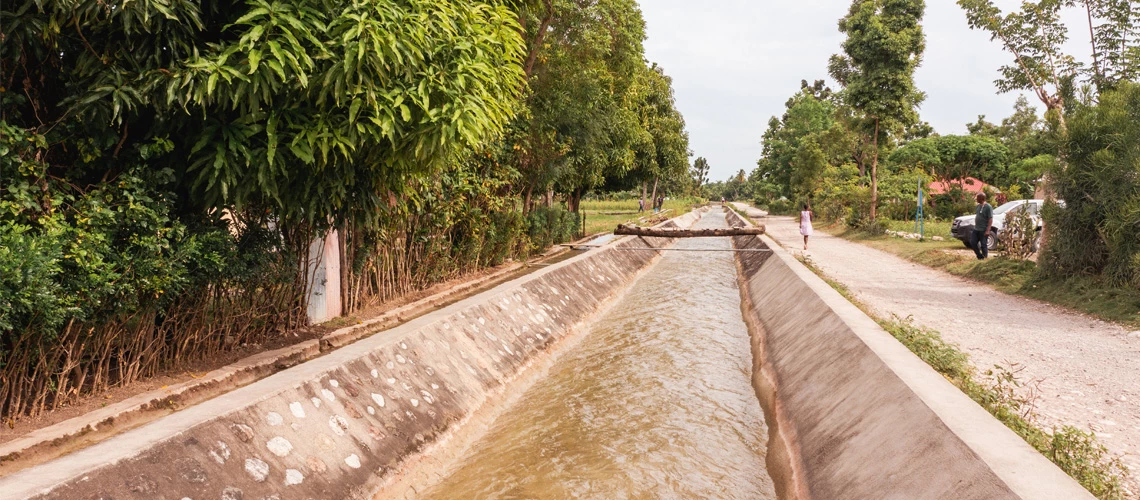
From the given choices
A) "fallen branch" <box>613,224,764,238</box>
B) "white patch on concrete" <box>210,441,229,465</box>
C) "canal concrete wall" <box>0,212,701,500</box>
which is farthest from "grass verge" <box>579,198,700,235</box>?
"white patch on concrete" <box>210,441,229,465</box>

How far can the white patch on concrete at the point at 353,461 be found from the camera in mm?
4500

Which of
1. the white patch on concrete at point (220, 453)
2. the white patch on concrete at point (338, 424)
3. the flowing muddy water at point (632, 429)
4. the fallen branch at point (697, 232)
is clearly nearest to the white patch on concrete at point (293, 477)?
the white patch on concrete at point (220, 453)

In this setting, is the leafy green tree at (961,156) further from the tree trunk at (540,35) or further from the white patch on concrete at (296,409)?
the white patch on concrete at (296,409)

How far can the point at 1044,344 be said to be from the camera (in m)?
7.10

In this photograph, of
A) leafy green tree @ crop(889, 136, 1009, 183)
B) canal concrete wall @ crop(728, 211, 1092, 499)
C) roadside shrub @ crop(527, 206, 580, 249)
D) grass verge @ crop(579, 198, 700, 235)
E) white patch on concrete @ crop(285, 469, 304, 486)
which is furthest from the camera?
leafy green tree @ crop(889, 136, 1009, 183)

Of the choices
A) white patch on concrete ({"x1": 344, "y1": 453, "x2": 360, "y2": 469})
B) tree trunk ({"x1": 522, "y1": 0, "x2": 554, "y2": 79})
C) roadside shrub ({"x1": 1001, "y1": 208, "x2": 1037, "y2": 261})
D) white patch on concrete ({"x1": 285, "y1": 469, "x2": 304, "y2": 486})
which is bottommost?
white patch on concrete ({"x1": 344, "y1": 453, "x2": 360, "y2": 469})

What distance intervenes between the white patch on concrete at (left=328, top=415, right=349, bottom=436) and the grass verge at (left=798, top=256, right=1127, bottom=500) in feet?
14.2

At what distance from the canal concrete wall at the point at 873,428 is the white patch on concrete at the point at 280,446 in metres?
3.46

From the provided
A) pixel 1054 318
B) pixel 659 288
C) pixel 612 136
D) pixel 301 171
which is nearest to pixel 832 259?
pixel 659 288

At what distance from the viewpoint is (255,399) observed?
4289 mm

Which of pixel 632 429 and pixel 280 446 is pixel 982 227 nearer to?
pixel 632 429

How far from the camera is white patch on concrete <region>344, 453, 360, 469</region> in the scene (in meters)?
4.50

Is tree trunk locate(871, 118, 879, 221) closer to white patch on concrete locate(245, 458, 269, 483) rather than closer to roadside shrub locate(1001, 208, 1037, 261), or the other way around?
roadside shrub locate(1001, 208, 1037, 261)

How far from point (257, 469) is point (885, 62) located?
1091 inches
